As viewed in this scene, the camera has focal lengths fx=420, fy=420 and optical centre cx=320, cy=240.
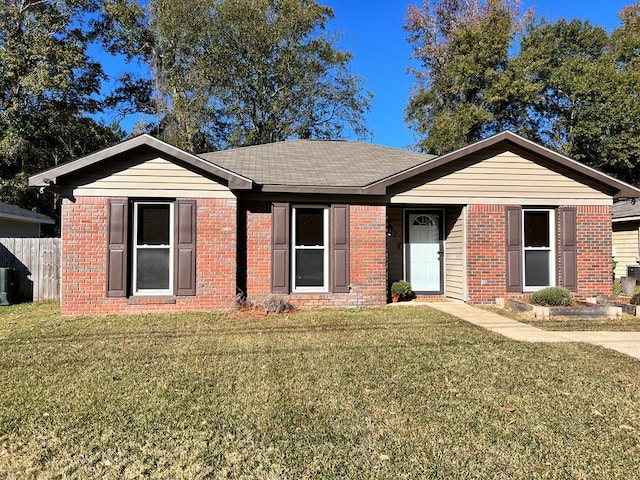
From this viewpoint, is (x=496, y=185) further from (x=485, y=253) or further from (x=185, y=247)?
(x=185, y=247)

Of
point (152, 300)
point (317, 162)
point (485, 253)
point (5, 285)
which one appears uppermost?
point (317, 162)

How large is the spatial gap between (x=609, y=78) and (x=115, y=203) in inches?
1016

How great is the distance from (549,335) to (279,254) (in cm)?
523

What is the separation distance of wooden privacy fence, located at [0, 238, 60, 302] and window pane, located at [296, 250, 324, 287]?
645cm

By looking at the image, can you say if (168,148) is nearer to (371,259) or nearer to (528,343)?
(371,259)

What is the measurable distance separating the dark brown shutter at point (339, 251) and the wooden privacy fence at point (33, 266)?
723 centimetres

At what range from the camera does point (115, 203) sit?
8.16m

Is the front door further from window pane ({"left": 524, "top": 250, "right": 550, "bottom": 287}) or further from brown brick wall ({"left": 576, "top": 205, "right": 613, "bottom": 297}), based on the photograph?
brown brick wall ({"left": 576, "top": 205, "right": 613, "bottom": 297})

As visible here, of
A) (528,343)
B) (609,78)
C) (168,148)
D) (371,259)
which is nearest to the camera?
(528,343)

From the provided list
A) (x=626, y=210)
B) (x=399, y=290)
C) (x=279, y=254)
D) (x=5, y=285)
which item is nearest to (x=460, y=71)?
(x=626, y=210)

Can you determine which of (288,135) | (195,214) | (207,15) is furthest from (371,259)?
(207,15)

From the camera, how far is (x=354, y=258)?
9.23 meters

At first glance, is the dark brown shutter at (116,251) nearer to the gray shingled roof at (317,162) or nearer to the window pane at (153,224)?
the window pane at (153,224)

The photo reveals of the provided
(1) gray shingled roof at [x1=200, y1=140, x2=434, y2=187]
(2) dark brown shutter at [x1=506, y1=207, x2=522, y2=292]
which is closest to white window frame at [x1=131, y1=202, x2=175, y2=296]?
(1) gray shingled roof at [x1=200, y1=140, x2=434, y2=187]
